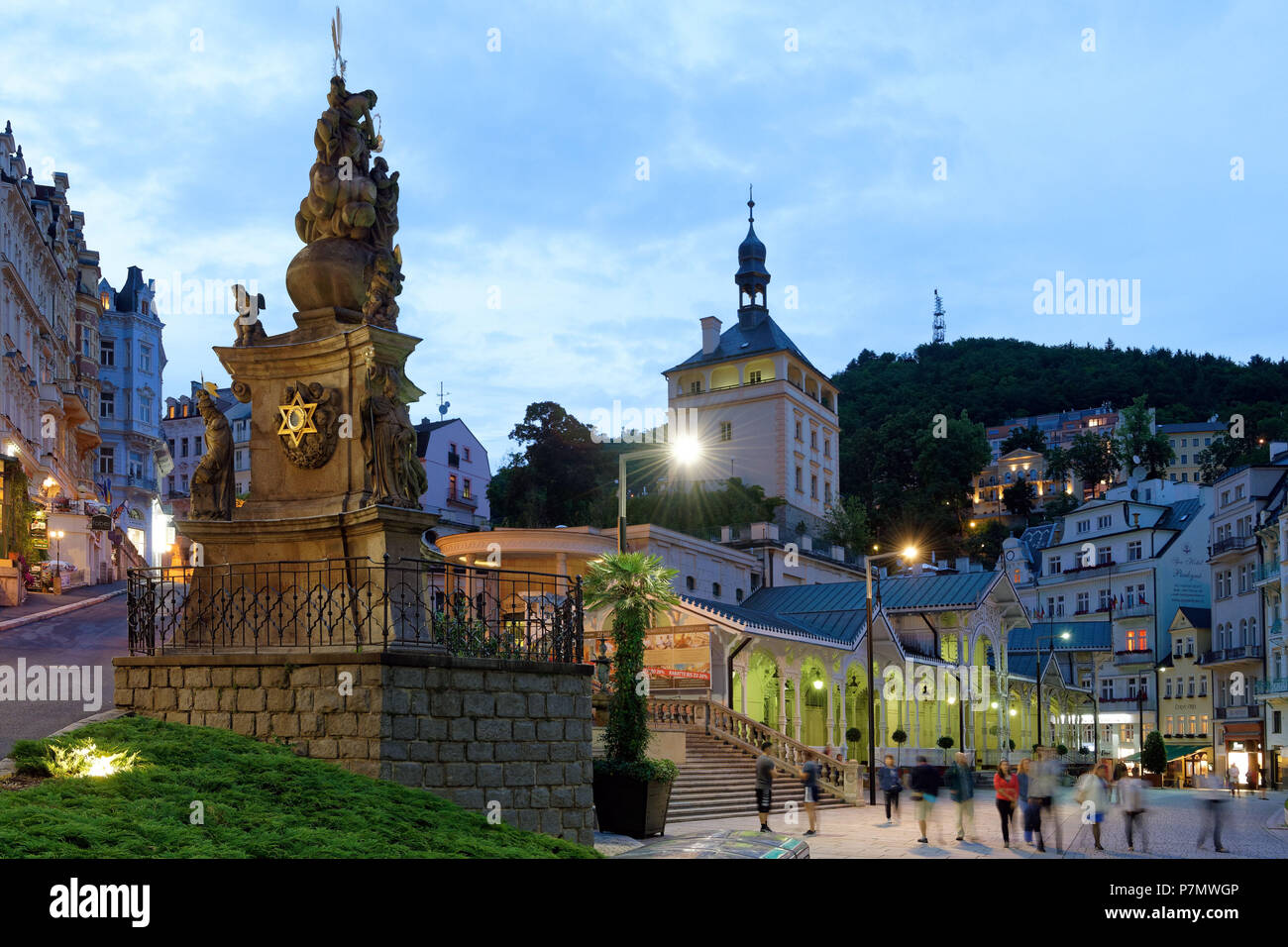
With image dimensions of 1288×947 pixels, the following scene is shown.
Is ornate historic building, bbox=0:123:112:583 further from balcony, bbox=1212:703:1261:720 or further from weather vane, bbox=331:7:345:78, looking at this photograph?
balcony, bbox=1212:703:1261:720

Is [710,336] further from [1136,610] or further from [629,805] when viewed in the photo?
[629,805]

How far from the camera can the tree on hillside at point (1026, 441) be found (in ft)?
525

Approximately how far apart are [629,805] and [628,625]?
3.62m

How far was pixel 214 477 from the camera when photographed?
695 inches

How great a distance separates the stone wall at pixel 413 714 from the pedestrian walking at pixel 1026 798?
363 inches

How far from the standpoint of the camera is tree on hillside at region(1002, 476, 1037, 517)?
463ft

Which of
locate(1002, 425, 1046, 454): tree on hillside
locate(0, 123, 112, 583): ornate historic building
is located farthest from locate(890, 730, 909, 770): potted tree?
locate(1002, 425, 1046, 454): tree on hillside

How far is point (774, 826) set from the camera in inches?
1102

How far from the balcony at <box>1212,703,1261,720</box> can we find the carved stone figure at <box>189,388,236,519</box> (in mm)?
55531

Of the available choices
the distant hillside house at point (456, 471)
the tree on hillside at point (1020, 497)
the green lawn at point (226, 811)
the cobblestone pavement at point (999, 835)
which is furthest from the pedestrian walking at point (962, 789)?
the tree on hillside at point (1020, 497)
